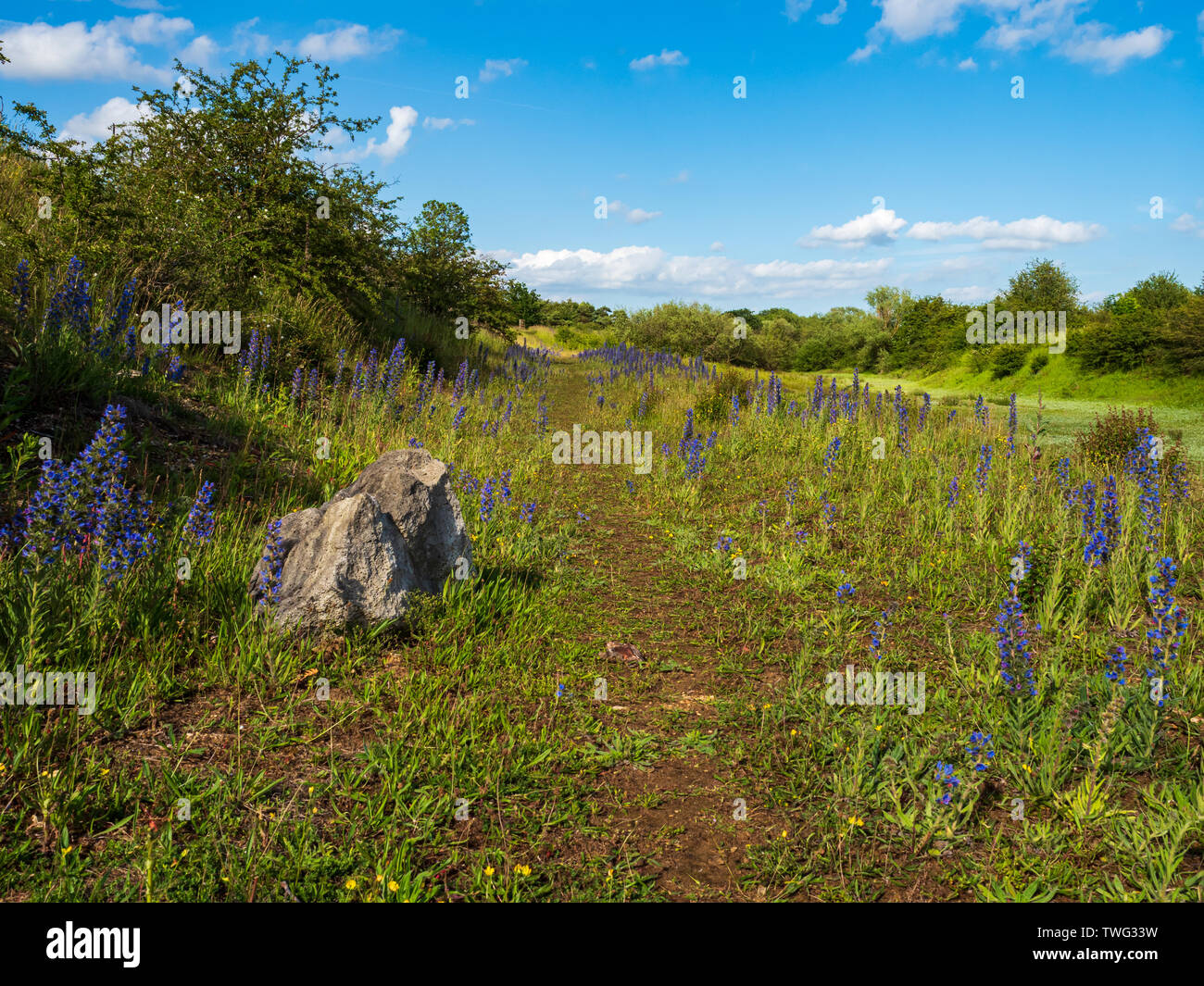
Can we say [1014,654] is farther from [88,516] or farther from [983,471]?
[88,516]

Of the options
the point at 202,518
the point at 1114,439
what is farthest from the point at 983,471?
the point at 202,518

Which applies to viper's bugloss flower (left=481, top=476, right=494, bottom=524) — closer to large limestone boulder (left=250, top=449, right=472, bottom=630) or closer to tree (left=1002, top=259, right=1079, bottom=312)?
large limestone boulder (left=250, top=449, right=472, bottom=630)

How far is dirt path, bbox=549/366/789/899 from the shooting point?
9.14ft

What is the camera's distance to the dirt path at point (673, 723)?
2.79 meters

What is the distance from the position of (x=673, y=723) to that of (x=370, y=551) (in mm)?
2118

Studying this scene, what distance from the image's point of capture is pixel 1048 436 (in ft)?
35.2

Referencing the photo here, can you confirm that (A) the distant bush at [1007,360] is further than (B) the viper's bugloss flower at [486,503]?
Yes

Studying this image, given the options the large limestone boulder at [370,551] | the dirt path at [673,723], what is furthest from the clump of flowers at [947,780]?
the large limestone boulder at [370,551]

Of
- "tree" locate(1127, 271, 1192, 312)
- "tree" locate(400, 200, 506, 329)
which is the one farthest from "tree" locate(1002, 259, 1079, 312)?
"tree" locate(400, 200, 506, 329)

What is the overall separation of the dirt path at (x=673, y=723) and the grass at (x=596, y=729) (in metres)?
0.02

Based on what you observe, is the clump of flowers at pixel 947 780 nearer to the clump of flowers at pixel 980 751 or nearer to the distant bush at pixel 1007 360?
the clump of flowers at pixel 980 751

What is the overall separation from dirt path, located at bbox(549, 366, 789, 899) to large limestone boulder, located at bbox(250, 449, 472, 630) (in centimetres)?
123
